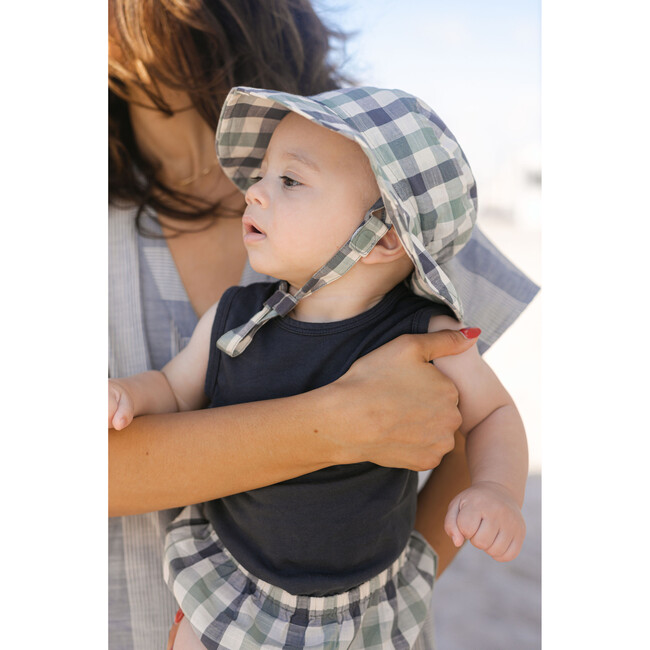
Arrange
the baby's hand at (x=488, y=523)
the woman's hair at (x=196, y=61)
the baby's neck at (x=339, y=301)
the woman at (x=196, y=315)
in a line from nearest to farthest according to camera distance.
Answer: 1. the baby's hand at (x=488, y=523)
2. the woman at (x=196, y=315)
3. the baby's neck at (x=339, y=301)
4. the woman's hair at (x=196, y=61)

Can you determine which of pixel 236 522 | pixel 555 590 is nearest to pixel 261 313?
pixel 236 522

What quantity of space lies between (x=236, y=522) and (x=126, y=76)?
0.92m

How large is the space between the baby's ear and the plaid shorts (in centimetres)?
51

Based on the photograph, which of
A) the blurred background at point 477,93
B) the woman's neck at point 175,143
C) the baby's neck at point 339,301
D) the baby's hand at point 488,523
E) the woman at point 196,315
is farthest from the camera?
the blurred background at point 477,93

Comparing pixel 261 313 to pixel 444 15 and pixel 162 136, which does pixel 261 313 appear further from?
pixel 444 15

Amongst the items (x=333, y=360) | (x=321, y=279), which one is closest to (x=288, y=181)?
(x=321, y=279)

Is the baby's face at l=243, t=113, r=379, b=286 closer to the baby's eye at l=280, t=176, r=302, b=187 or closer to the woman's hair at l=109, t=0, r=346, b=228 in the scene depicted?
the baby's eye at l=280, t=176, r=302, b=187

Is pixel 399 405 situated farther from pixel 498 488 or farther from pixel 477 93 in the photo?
pixel 477 93

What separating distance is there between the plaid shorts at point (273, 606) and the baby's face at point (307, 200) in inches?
19.4

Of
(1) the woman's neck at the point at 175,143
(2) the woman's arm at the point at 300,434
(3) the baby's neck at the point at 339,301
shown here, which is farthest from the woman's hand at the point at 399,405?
(1) the woman's neck at the point at 175,143

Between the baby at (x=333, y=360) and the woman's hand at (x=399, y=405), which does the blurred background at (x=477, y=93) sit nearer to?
the baby at (x=333, y=360)

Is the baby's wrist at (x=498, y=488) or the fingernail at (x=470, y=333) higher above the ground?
the fingernail at (x=470, y=333)

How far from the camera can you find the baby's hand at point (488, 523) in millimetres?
942
